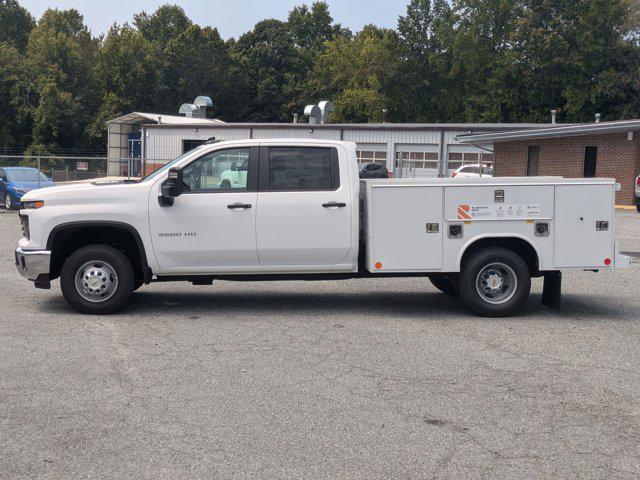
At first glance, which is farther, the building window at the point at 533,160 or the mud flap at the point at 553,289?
the building window at the point at 533,160

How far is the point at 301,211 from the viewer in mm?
9094

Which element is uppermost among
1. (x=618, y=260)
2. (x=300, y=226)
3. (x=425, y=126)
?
(x=425, y=126)

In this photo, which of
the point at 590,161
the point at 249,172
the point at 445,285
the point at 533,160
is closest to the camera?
the point at 249,172

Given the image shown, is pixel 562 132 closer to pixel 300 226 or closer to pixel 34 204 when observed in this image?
pixel 300 226

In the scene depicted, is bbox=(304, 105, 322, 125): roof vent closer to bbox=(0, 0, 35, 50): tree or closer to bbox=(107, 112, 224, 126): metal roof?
bbox=(107, 112, 224, 126): metal roof

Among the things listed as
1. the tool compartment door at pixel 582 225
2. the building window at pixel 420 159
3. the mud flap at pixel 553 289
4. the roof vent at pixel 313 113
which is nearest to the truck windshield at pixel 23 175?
the mud flap at pixel 553 289

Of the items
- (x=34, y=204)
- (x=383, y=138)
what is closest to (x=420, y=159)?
(x=383, y=138)

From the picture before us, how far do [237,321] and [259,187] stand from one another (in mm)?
1547

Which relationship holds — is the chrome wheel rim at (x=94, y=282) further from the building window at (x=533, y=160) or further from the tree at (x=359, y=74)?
the tree at (x=359, y=74)

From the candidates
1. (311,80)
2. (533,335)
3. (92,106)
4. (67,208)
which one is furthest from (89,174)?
(311,80)

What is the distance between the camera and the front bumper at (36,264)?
8984 millimetres

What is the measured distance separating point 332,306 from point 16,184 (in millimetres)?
18400

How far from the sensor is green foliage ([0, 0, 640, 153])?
6047 centimetres

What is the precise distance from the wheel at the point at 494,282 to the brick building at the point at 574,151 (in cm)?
2387
